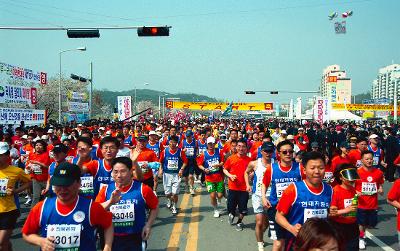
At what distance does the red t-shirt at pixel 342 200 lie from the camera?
4.99m

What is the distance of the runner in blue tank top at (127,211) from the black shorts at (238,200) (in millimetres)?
3664

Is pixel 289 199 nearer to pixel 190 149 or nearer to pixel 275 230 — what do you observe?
pixel 275 230

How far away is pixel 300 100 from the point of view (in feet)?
140

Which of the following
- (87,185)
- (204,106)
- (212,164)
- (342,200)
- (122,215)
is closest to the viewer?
(122,215)

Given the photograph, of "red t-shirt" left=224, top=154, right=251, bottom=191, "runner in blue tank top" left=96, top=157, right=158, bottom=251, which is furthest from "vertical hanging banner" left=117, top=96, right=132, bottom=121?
"runner in blue tank top" left=96, top=157, right=158, bottom=251

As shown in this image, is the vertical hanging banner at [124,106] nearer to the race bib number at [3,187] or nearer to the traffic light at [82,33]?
the traffic light at [82,33]

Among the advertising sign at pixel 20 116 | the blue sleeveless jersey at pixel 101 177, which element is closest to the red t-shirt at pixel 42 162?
the blue sleeveless jersey at pixel 101 177

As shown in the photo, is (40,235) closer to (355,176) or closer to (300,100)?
(355,176)

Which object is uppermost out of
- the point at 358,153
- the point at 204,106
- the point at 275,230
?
the point at 204,106

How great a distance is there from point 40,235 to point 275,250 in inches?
123

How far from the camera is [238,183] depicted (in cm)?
774

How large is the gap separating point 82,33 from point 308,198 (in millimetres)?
10280

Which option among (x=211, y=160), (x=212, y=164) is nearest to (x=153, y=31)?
(x=211, y=160)

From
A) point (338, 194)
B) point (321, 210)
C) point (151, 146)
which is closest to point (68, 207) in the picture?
point (321, 210)
